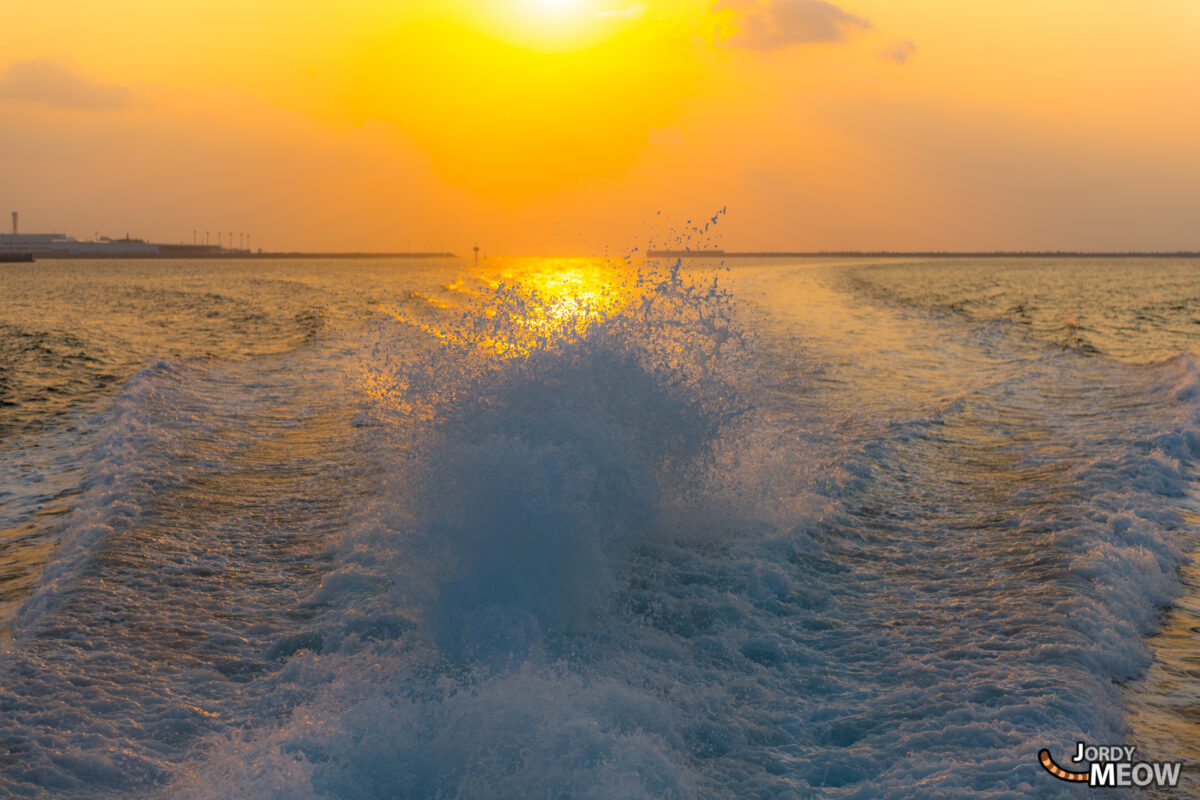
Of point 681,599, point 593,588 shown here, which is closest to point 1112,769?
point 681,599

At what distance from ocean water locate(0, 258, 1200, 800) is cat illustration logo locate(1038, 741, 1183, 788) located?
0.32 feet

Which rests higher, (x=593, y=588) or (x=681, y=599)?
(x=593, y=588)

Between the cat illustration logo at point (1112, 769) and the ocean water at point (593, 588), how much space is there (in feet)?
0.32

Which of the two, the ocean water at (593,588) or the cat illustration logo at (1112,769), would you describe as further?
the ocean water at (593,588)

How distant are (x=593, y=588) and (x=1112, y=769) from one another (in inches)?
146

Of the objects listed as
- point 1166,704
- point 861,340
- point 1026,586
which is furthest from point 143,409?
point 861,340

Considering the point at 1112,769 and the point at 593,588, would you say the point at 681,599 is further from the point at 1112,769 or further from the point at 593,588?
the point at 1112,769

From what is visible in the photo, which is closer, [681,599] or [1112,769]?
[1112,769]

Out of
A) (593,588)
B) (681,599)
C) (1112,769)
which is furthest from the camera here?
(681,599)

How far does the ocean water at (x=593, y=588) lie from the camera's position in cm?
471

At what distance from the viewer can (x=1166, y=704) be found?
534 cm

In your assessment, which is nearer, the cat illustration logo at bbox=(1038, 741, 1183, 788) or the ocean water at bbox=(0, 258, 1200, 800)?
the cat illustration logo at bbox=(1038, 741, 1183, 788)

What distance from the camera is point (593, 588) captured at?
263 inches

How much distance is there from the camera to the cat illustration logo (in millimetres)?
4570
